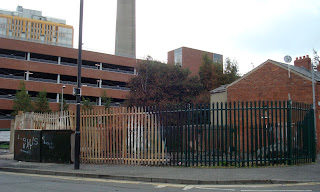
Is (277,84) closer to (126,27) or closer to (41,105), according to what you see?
(41,105)

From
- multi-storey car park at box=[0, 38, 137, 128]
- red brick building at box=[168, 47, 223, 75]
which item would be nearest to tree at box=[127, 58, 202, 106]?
multi-storey car park at box=[0, 38, 137, 128]

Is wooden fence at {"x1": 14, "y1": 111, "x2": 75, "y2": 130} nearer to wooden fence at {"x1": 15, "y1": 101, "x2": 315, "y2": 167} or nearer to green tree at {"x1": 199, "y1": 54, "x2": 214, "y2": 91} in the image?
wooden fence at {"x1": 15, "y1": 101, "x2": 315, "y2": 167}

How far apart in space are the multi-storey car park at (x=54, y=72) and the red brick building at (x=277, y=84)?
23440 mm

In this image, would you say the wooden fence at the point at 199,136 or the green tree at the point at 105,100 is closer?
the wooden fence at the point at 199,136

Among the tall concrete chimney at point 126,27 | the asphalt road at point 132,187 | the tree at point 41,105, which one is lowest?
the asphalt road at point 132,187

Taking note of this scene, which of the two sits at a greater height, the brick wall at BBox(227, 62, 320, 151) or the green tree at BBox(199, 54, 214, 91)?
the green tree at BBox(199, 54, 214, 91)

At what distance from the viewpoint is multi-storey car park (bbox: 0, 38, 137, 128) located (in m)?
45.6

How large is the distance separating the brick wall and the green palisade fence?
1022 cm

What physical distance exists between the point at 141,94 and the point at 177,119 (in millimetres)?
22401

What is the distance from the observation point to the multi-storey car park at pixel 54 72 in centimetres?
4556

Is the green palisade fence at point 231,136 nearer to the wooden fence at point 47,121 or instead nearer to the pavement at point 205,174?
the pavement at point 205,174

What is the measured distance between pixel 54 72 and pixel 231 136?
42.9 meters

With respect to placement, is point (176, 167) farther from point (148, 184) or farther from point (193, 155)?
point (148, 184)

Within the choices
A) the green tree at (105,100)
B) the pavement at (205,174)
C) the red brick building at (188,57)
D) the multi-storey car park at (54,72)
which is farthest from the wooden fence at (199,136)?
the red brick building at (188,57)
